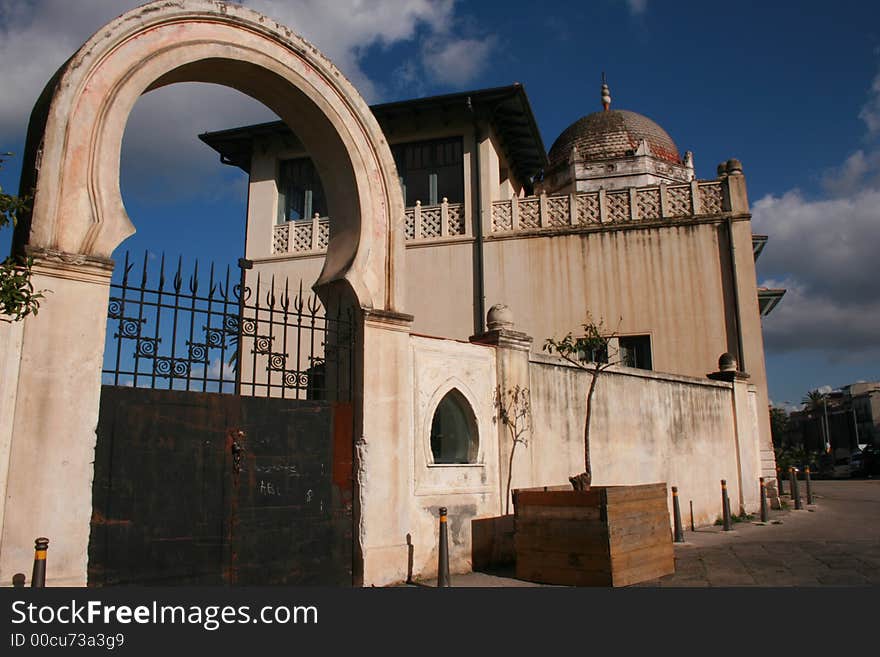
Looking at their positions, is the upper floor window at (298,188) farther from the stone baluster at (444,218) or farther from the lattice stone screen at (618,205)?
the lattice stone screen at (618,205)

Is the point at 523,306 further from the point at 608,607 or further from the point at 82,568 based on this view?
the point at 82,568

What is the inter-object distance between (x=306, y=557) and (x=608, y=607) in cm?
319

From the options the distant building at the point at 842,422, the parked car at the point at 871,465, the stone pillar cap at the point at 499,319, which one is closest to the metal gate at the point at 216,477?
the stone pillar cap at the point at 499,319

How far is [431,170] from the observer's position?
19.0 meters

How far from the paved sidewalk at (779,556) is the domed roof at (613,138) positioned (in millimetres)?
13693

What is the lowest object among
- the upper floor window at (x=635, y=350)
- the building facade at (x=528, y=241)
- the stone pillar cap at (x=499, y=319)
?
the stone pillar cap at (x=499, y=319)

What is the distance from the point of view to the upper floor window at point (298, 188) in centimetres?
1975

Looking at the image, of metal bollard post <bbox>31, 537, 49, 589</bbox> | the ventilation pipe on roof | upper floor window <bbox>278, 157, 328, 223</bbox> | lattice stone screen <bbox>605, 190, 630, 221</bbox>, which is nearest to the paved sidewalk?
metal bollard post <bbox>31, 537, 49, 589</bbox>

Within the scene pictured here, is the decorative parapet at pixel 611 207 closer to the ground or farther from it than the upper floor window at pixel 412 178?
closer to the ground

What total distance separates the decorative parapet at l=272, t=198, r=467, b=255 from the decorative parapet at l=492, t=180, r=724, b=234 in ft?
3.59

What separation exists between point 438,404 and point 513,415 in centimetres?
134

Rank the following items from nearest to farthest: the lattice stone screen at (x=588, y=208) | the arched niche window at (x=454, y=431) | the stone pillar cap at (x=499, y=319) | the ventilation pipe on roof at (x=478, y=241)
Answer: the arched niche window at (x=454, y=431) < the stone pillar cap at (x=499, y=319) < the lattice stone screen at (x=588, y=208) < the ventilation pipe on roof at (x=478, y=241)

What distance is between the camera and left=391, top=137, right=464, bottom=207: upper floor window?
18.7 metres

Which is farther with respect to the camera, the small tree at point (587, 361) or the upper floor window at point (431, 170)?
the upper floor window at point (431, 170)
